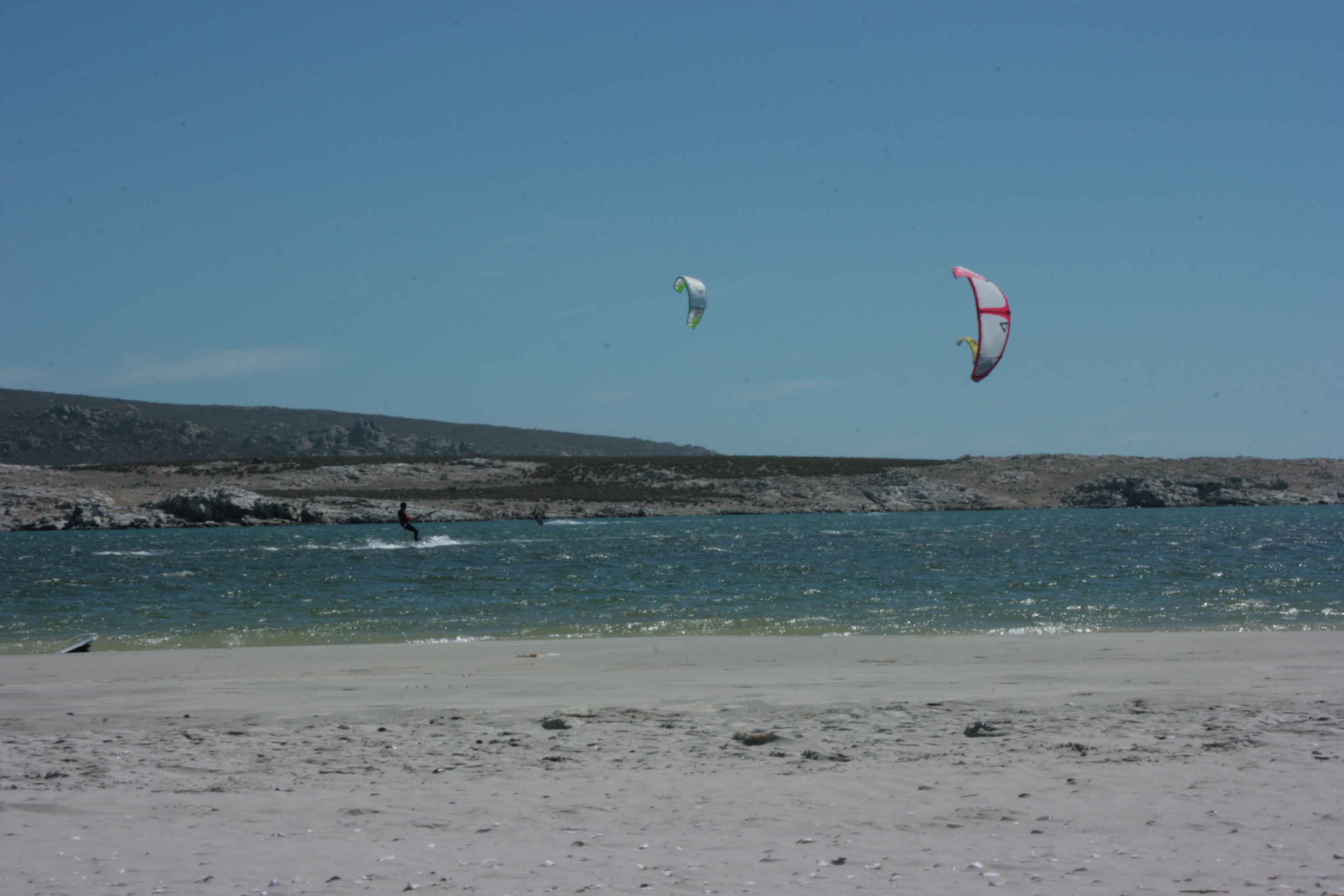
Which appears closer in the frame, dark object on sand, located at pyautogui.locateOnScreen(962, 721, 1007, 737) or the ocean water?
dark object on sand, located at pyautogui.locateOnScreen(962, 721, 1007, 737)

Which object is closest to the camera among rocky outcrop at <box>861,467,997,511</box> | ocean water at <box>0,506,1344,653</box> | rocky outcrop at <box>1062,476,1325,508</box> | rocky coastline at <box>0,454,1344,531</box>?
ocean water at <box>0,506,1344,653</box>

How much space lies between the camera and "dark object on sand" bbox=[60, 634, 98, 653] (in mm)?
16000

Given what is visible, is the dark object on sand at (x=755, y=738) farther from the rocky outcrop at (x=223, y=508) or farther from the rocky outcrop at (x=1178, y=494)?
the rocky outcrop at (x=1178, y=494)

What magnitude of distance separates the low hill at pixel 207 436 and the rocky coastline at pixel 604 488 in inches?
1202

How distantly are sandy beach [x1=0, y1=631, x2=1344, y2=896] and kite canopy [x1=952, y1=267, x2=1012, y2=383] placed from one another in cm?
1199

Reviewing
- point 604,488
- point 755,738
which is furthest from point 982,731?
point 604,488

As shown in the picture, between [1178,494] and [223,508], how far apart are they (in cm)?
7415

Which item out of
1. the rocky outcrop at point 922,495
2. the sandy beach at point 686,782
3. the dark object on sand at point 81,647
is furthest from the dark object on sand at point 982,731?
the rocky outcrop at point 922,495

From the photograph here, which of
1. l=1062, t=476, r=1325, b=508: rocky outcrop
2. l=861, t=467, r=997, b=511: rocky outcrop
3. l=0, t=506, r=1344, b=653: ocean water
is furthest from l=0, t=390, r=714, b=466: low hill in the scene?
l=0, t=506, r=1344, b=653: ocean water

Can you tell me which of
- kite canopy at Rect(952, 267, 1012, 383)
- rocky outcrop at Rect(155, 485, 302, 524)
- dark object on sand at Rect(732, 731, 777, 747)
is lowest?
rocky outcrop at Rect(155, 485, 302, 524)

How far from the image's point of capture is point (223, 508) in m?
72.0

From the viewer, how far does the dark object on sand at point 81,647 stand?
1600 centimetres

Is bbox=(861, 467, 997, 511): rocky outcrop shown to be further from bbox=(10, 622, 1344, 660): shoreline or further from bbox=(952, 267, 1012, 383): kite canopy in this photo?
bbox=(10, 622, 1344, 660): shoreline

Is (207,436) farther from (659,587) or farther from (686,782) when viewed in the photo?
(686,782)
